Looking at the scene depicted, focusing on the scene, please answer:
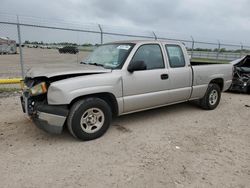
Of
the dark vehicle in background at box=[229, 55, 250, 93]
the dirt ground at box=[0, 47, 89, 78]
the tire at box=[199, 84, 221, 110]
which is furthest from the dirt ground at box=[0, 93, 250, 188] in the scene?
the dirt ground at box=[0, 47, 89, 78]

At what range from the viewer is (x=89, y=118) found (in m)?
4.08

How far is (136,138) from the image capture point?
14.0 feet

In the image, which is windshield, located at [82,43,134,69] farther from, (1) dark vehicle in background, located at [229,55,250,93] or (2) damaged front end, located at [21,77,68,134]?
(1) dark vehicle in background, located at [229,55,250,93]

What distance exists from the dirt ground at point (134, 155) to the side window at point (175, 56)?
128 cm

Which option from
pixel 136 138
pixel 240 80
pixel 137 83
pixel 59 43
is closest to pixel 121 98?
pixel 137 83

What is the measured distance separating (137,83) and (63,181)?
229 centimetres

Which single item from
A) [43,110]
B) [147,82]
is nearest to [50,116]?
[43,110]

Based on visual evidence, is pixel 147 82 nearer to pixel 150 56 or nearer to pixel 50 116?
pixel 150 56

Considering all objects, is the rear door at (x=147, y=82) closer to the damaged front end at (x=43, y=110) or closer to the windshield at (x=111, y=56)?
the windshield at (x=111, y=56)

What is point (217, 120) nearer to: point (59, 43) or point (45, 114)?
point (45, 114)

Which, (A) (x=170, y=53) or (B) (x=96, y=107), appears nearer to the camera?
(B) (x=96, y=107)

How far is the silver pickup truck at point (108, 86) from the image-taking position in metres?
3.76

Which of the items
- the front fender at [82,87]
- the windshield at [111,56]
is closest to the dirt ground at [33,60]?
the windshield at [111,56]

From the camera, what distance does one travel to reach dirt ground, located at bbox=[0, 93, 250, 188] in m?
2.97
